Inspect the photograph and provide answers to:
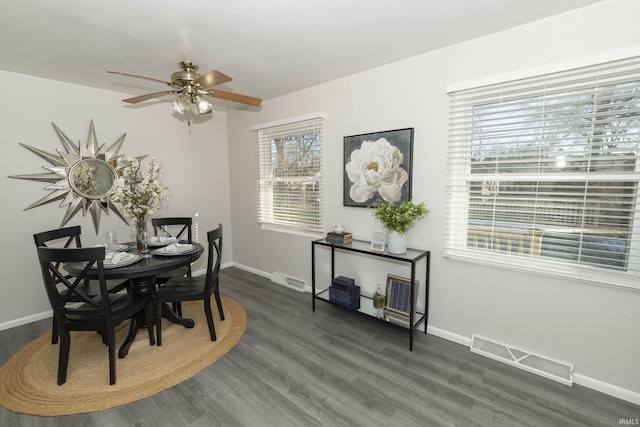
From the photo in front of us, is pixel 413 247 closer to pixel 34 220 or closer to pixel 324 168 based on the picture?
pixel 324 168

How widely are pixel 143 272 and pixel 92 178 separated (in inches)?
74.9

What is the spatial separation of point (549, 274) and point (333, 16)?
2385 mm

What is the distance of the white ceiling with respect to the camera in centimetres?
179

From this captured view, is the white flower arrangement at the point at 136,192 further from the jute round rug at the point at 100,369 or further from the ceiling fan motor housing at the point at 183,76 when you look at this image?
the jute round rug at the point at 100,369

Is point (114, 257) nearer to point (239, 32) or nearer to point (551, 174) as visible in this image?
point (239, 32)

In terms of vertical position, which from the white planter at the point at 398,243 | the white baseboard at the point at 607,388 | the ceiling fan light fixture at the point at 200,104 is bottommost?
the white baseboard at the point at 607,388

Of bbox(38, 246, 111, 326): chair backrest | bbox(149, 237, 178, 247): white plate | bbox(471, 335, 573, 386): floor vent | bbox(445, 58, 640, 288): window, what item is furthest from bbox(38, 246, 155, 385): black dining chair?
bbox(471, 335, 573, 386): floor vent

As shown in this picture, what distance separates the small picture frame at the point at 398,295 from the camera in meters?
2.58

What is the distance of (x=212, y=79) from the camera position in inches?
82.7

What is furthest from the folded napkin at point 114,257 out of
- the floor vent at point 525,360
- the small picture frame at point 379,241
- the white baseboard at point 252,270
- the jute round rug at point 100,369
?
the floor vent at point 525,360

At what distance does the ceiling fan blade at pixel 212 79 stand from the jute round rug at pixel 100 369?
219 centimetres

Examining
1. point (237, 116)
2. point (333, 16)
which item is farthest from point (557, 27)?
point (237, 116)

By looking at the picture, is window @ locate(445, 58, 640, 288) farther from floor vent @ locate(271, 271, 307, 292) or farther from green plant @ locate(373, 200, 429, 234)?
floor vent @ locate(271, 271, 307, 292)

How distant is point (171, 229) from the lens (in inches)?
155
